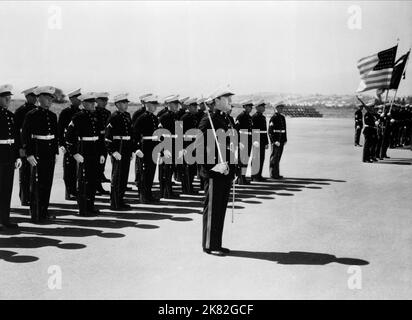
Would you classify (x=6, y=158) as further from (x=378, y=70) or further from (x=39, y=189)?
(x=378, y=70)

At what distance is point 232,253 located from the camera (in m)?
6.63

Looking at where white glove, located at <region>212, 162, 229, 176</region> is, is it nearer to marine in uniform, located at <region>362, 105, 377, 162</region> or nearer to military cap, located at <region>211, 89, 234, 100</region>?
military cap, located at <region>211, 89, 234, 100</region>

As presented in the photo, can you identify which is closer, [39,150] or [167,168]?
[39,150]

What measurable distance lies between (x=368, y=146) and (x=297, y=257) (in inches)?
458

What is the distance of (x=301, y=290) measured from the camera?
17.2 ft

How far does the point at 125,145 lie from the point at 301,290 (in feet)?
17.2

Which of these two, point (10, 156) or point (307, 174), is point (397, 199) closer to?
point (307, 174)

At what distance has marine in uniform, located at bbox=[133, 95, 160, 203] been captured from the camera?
400 inches

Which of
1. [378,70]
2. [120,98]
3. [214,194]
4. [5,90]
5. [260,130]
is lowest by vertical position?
[214,194]

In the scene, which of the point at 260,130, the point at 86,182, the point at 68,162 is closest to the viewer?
the point at 86,182

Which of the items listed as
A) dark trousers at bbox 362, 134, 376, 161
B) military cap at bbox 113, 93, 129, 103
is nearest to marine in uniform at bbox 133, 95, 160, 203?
military cap at bbox 113, 93, 129, 103

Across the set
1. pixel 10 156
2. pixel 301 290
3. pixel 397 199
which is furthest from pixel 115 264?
pixel 397 199

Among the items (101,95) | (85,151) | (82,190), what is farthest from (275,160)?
(82,190)

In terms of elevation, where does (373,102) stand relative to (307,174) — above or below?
above
